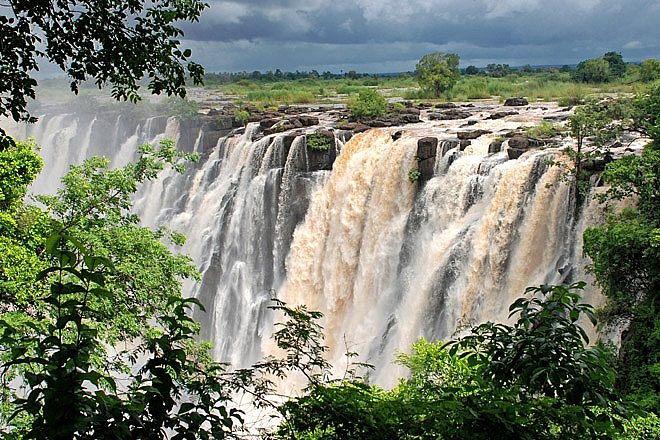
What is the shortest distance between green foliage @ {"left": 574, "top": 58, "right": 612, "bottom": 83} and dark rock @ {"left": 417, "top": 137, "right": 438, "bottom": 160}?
2117 centimetres

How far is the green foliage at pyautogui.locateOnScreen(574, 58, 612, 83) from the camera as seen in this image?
113ft

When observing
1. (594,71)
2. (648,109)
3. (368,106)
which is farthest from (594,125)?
(594,71)

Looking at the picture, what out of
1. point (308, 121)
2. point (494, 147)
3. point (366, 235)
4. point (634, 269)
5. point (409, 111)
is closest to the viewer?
point (634, 269)

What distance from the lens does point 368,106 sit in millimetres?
25359

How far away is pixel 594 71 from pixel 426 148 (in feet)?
71.1

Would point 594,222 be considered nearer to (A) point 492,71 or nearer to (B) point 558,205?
(B) point 558,205

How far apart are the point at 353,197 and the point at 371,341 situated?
14.1 feet

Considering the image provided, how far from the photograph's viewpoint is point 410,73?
5338cm

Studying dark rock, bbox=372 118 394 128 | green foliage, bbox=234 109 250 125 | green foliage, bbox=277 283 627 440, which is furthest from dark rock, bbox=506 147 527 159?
green foliage, bbox=234 109 250 125

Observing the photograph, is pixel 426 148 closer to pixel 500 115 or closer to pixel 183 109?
pixel 500 115

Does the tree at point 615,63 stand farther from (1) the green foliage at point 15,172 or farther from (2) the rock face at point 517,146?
(1) the green foliage at point 15,172

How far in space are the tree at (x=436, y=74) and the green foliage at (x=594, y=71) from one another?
6.60 metres

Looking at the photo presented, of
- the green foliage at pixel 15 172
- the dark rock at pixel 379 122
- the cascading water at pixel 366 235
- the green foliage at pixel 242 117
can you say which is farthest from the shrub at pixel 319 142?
the green foliage at pixel 15 172

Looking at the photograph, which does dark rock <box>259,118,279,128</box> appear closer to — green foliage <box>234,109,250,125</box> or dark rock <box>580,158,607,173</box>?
green foliage <box>234,109,250,125</box>
